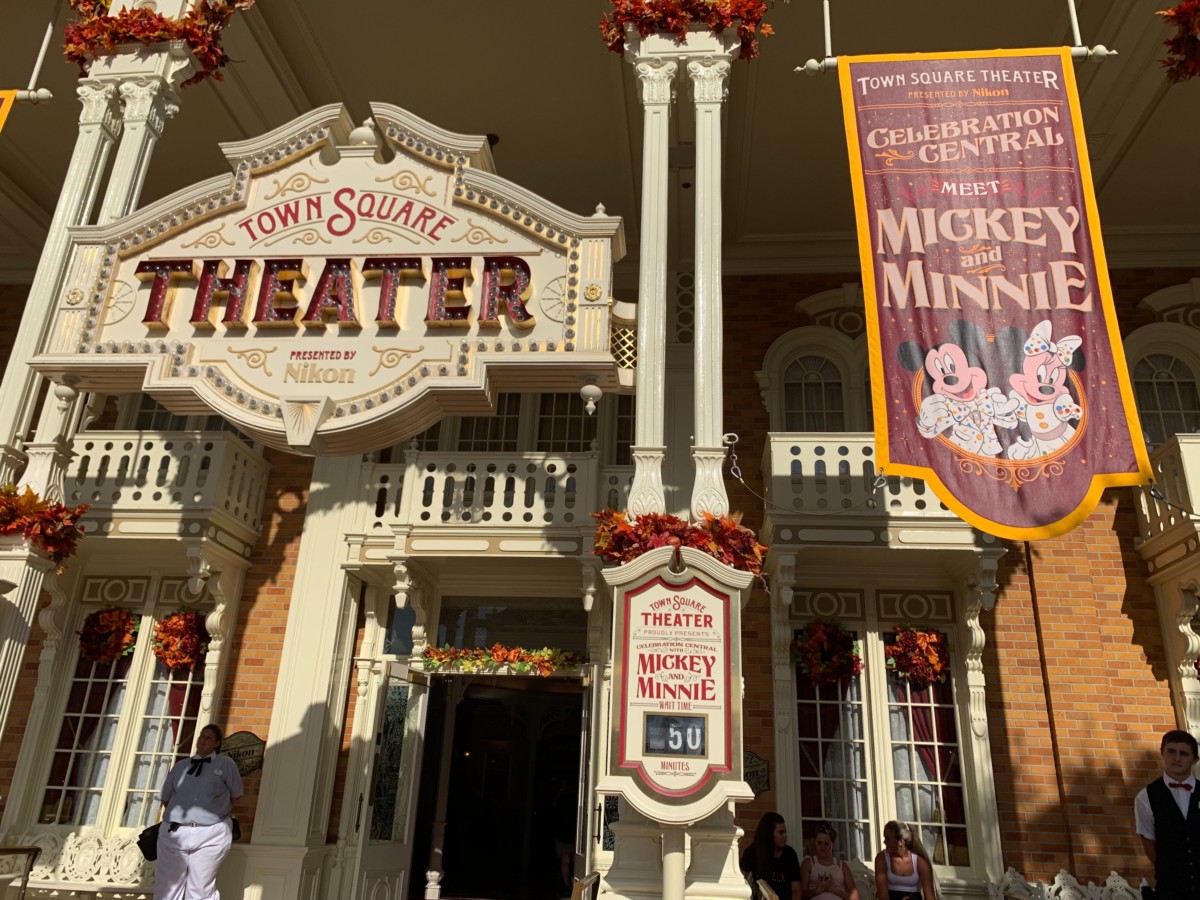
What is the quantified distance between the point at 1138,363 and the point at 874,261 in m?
6.30

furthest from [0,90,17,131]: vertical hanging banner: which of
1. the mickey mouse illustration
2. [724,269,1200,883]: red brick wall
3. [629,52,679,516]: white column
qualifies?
[724,269,1200,883]: red brick wall

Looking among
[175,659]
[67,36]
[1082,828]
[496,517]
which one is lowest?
[1082,828]

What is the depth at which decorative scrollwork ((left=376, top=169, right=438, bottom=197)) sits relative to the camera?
21.6 feet

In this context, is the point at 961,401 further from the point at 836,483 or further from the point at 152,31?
the point at 152,31

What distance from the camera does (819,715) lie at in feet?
29.6

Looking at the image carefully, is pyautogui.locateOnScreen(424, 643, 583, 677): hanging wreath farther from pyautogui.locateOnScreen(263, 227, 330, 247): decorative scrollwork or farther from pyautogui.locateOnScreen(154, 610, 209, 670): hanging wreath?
pyautogui.locateOnScreen(263, 227, 330, 247): decorative scrollwork

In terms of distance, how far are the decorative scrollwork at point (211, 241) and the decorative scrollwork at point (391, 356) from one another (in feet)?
5.07

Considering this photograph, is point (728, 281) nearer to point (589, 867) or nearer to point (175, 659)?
point (589, 867)

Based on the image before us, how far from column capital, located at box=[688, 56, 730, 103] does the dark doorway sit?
389 inches

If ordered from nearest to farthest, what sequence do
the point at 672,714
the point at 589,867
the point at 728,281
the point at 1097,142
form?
the point at 672,714 < the point at 589,867 < the point at 1097,142 < the point at 728,281

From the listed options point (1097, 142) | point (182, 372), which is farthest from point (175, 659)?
point (1097, 142)

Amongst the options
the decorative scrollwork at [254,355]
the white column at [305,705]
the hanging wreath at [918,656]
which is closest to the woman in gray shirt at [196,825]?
the decorative scrollwork at [254,355]

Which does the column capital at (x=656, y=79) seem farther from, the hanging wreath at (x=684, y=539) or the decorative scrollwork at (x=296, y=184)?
the hanging wreath at (x=684, y=539)

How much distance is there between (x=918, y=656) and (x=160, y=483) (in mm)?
7941
